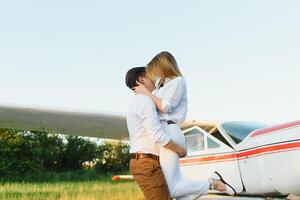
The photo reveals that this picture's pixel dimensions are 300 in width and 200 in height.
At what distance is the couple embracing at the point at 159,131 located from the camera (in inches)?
110

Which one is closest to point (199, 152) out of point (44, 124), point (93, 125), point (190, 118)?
point (190, 118)

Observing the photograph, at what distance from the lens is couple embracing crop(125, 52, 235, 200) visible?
278 cm

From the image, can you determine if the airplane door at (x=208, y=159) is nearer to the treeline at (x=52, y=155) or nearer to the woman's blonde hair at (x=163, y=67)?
the woman's blonde hair at (x=163, y=67)

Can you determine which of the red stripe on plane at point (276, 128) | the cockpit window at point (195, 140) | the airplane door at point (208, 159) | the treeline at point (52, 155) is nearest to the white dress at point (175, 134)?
the red stripe on plane at point (276, 128)

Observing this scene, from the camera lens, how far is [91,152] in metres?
30.6

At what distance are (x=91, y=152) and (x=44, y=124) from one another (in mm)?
22254

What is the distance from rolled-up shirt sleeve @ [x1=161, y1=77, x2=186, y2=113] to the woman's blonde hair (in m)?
0.08

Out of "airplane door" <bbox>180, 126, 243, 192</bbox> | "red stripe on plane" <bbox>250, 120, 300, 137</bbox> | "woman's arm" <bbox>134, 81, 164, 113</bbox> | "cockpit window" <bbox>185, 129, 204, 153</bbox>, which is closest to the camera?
"woman's arm" <bbox>134, 81, 164, 113</bbox>

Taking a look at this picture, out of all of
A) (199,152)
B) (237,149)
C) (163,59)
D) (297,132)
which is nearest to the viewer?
(163,59)

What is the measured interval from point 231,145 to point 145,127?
3.56m

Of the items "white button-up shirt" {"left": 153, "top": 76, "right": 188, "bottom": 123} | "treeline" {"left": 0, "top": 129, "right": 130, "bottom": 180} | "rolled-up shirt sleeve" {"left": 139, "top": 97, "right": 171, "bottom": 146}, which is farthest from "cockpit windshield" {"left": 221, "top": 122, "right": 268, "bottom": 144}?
"treeline" {"left": 0, "top": 129, "right": 130, "bottom": 180}

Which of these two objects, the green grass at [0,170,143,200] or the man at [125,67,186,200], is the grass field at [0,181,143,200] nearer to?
the green grass at [0,170,143,200]

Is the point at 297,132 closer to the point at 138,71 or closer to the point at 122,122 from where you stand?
the point at 138,71

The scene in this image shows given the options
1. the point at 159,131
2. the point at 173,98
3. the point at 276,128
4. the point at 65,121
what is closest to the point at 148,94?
the point at 173,98
